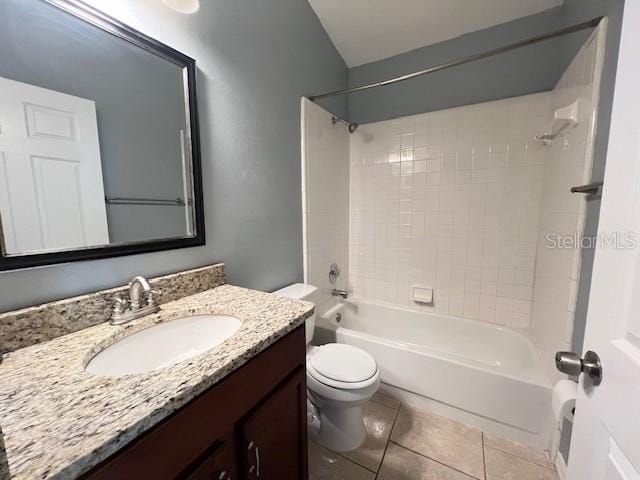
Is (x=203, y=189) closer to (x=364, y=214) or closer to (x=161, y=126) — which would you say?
(x=161, y=126)

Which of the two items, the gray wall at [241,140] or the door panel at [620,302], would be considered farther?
the gray wall at [241,140]

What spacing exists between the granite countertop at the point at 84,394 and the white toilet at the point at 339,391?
2.09ft

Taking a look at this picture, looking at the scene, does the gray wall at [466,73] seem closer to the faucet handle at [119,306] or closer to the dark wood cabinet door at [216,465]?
the faucet handle at [119,306]

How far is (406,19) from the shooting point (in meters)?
1.85

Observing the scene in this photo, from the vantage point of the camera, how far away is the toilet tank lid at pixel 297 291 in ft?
5.28

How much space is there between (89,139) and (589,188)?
6.23ft

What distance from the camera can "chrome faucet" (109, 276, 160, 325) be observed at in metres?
0.87

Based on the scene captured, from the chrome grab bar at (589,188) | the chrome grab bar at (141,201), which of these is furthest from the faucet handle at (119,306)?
the chrome grab bar at (589,188)

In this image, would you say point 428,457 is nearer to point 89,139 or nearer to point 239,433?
point 239,433

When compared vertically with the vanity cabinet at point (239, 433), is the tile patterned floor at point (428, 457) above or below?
below

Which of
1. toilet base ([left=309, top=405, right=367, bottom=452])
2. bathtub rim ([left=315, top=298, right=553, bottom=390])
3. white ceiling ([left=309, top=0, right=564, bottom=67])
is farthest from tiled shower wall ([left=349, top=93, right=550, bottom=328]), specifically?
toilet base ([left=309, top=405, right=367, bottom=452])

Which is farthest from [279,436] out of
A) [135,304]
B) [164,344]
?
[135,304]

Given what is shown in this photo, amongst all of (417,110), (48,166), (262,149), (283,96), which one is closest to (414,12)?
(417,110)

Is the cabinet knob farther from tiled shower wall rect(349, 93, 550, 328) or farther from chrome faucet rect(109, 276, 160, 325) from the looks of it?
tiled shower wall rect(349, 93, 550, 328)
